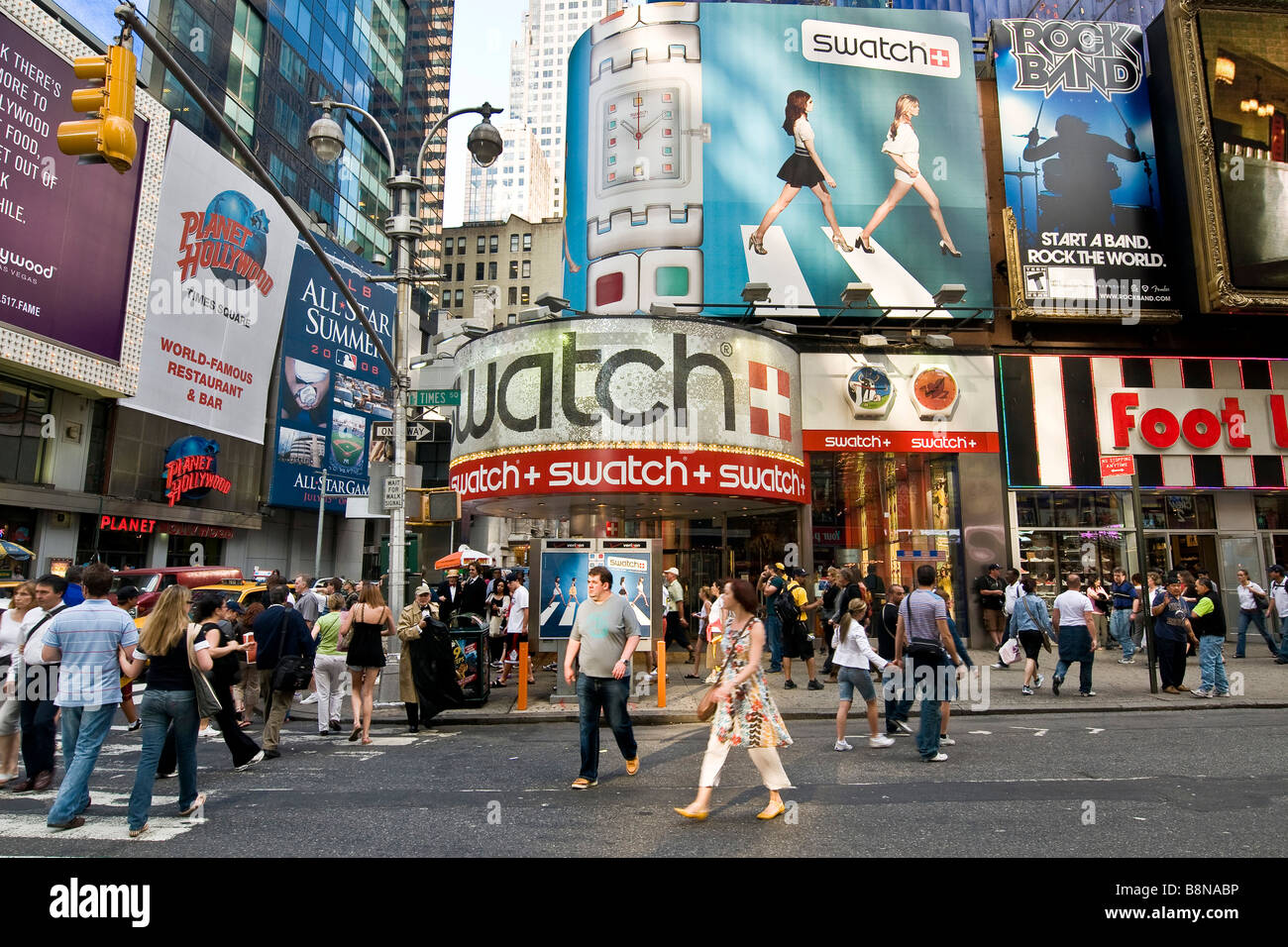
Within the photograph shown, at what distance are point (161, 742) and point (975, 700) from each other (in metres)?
11.2

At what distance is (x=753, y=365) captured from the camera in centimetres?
1831

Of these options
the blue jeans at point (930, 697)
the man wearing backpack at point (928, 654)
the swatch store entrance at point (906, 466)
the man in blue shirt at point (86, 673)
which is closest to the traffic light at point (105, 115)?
the man in blue shirt at point (86, 673)

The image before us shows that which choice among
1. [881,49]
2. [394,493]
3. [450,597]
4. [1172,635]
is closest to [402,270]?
[394,493]

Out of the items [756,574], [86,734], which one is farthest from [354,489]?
[86,734]

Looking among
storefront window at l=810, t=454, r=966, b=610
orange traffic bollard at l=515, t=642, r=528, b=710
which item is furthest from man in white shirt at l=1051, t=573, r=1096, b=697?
orange traffic bollard at l=515, t=642, r=528, b=710

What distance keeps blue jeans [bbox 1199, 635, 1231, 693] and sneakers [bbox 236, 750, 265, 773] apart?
551 inches

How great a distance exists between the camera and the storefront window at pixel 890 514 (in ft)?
67.7

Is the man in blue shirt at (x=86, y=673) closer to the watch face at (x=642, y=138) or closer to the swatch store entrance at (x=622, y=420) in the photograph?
the swatch store entrance at (x=622, y=420)

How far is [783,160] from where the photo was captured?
22.3 m

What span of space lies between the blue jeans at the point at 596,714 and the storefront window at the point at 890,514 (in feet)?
47.0

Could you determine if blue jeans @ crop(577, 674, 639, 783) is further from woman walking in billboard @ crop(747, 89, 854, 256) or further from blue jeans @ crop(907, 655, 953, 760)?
woman walking in billboard @ crop(747, 89, 854, 256)
